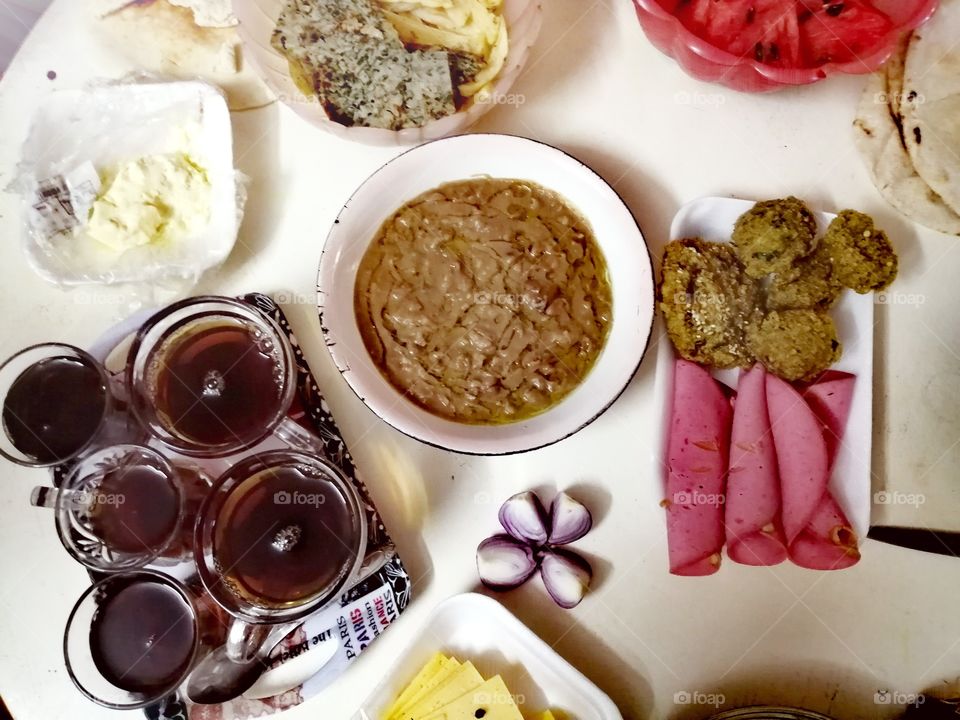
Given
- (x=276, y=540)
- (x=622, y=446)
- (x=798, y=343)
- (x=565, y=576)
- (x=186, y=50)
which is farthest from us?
(x=186, y=50)

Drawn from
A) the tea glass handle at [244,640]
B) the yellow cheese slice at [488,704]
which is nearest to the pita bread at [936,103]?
the yellow cheese slice at [488,704]

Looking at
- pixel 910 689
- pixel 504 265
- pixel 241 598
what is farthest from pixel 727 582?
pixel 241 598

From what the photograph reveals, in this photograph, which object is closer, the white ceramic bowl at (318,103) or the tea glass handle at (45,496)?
the tea glass handle at (45,496)

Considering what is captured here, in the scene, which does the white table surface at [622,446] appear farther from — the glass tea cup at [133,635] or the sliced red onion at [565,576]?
the glass tea cup at [133,635]

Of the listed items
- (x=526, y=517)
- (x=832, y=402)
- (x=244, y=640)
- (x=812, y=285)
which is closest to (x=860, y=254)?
(x=812, y=285)

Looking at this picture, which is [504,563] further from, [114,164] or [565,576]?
[114,164]

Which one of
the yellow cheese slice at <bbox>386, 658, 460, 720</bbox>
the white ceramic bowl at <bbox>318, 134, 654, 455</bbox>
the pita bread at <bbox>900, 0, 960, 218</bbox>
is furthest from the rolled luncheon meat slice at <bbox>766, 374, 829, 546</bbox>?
the yellow cheese slice at <bbox>386, 658, 460, 720</bbox>
